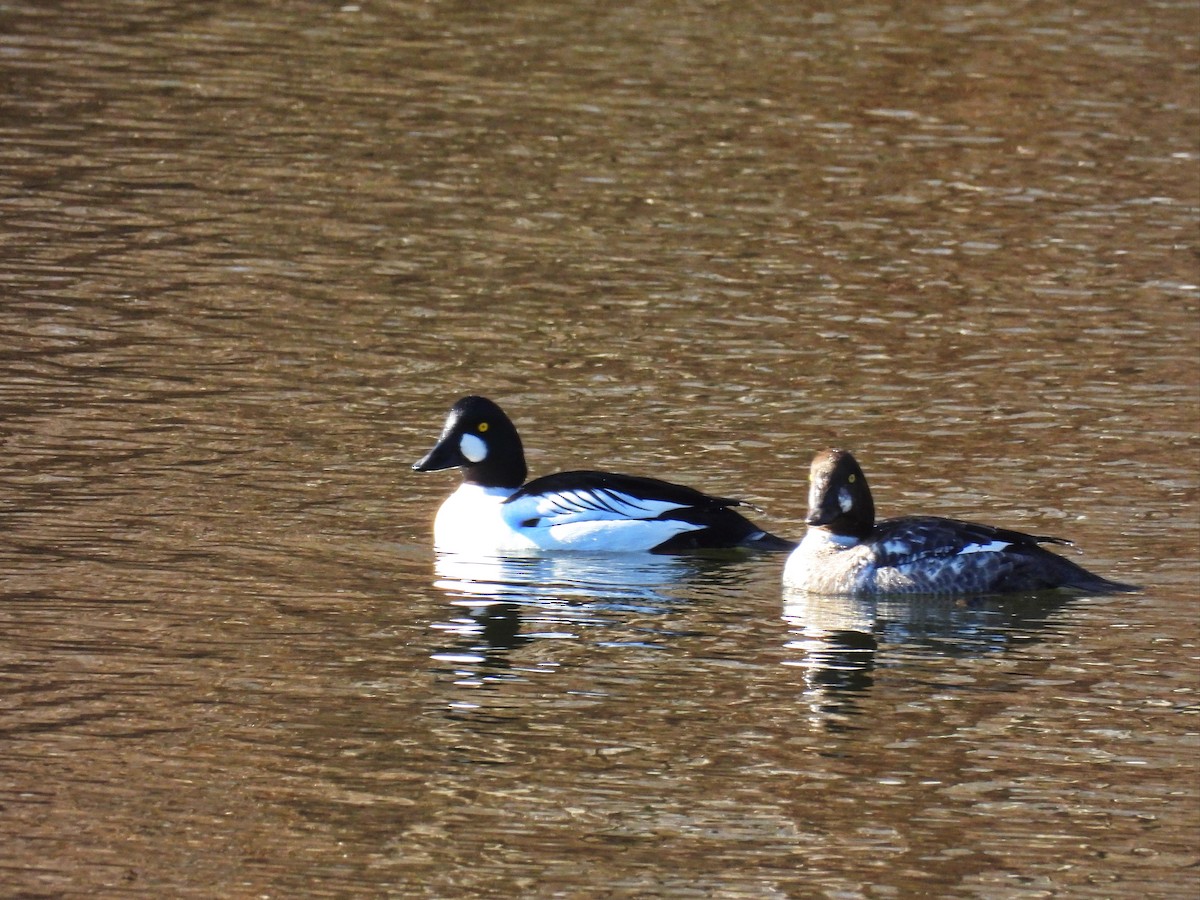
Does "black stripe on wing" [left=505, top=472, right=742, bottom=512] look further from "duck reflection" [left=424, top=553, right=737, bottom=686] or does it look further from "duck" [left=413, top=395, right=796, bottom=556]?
"duck reflection" [left=424, top=553, right=737, bottom=686]

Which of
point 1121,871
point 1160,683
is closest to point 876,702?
point 1160,683

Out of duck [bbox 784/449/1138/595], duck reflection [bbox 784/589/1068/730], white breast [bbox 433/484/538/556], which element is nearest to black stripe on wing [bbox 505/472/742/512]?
white breast [bbox 433/484/538/556]

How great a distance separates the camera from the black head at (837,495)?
494 inches

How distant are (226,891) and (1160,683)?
473cm

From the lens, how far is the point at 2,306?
17.2 metres

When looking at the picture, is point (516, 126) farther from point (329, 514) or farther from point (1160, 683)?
point (1160, 683)

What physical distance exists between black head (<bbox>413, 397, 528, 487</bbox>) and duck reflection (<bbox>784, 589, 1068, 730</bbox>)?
7.33 feet

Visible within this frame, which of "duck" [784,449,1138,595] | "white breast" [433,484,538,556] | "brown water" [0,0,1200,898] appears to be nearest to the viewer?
"brown water" [0,0,1200,898]

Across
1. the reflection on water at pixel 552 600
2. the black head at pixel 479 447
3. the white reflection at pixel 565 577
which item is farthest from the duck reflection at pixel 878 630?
the black head at pixel 479 447

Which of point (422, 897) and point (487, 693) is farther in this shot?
point (487, 693)

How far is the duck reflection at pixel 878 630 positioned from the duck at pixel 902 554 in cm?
8

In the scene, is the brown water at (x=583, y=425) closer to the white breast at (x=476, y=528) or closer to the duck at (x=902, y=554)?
the duck at (x=902, y=554)

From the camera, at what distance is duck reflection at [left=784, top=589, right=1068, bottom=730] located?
10.8m

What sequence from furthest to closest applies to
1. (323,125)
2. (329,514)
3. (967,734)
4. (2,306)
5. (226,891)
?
(323,125) → (2,306) → (329,514) → (967,734) → (226,891)
